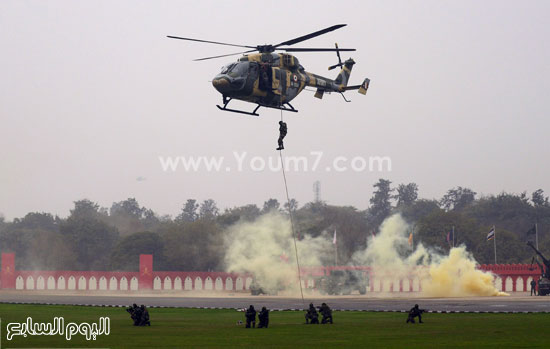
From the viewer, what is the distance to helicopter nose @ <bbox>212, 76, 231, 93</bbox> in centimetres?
4831

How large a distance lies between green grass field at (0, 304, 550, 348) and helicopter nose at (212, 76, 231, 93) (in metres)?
12.8

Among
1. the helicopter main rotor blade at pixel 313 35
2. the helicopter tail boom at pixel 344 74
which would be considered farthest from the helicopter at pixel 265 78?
the helicopter tail boom at pixel 344 74

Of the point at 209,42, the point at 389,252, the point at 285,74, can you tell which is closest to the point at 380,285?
the point at 389,252

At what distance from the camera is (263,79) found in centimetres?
5003

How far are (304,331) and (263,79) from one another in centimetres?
1549

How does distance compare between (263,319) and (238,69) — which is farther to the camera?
(238,69)

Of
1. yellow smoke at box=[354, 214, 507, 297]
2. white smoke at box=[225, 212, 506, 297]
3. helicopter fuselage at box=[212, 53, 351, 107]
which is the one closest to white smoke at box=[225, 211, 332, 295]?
white smoke at box=[225, 212, 506, 297]

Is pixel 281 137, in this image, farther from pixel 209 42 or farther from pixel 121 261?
pixel 121 261

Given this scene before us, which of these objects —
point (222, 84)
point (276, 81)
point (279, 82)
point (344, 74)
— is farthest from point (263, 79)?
point (344, 74)

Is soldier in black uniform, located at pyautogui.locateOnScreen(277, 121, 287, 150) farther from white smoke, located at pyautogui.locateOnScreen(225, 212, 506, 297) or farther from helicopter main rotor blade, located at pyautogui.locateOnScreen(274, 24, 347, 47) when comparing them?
white smoke, located at pyautogui.locateOnScreen(225, 212, 506, 297)

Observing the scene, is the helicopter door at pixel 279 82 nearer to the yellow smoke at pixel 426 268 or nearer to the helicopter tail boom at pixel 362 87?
the helicopter tail boom at pixel 362 87

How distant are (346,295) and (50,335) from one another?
54.3 m

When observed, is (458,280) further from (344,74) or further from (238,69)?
(238,69)

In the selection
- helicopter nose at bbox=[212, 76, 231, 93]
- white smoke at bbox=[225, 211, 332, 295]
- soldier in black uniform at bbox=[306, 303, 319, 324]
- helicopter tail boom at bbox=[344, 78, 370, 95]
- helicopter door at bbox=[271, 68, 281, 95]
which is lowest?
soldier in black uniform at bbox=[306, 303, 319, 324]
